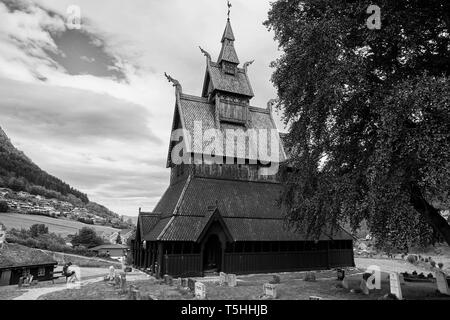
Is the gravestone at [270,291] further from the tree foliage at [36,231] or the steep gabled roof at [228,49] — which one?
the tree foliage at [36,231]

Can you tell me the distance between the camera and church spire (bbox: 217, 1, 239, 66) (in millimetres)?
36500

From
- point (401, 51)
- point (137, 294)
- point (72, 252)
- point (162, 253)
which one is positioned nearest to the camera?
point (401, 51)

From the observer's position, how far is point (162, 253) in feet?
82.7

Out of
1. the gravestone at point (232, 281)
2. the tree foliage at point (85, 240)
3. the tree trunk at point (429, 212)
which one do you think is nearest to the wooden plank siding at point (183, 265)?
the gravestone at point (232, 281)

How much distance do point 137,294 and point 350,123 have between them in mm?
14310

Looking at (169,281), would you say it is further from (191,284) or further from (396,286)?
(396,286)

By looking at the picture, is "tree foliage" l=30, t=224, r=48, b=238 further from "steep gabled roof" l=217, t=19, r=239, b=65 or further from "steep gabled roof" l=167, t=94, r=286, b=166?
"steep gabled roof" l=217, t=19, r=239, b=65

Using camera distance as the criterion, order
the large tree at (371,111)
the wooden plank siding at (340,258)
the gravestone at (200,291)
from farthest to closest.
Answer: the wooden plank siding at (340,258)
the gravestone at (200,291)
the large tree at (371,111)

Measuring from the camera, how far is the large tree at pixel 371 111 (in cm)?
1274

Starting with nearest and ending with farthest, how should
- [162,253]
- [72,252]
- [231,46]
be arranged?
[162,253] < [231,46] < [72,252]

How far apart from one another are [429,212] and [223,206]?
17.6 meters

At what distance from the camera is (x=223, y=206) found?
97.7 ft
